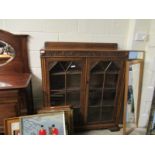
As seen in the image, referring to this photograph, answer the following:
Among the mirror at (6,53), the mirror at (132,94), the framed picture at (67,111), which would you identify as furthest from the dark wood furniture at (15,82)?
the mirror at (132,94)

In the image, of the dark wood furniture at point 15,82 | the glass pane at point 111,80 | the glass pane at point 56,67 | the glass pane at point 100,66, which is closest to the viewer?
the dark wood furniture at point 15,82

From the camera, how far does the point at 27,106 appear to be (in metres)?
1.63

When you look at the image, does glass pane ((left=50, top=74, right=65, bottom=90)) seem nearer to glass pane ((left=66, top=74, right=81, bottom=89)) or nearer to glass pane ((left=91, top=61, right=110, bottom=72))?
glass pane ((left=66, top=74, right=81, bottom=89))

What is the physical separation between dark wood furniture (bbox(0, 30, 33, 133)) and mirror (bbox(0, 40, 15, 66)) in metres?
0.03

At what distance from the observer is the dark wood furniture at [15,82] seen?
4.74 feet

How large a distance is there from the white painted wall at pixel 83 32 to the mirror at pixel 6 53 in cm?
18

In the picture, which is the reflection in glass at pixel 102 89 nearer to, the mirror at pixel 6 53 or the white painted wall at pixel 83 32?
the white painted wall at pixel 83 32

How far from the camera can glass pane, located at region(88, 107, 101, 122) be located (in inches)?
76.0

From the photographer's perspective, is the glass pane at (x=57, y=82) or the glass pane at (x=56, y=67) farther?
the glass pane at (x=57, y=82)

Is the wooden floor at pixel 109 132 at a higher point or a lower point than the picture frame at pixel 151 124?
lower

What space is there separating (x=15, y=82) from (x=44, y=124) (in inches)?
21.6
